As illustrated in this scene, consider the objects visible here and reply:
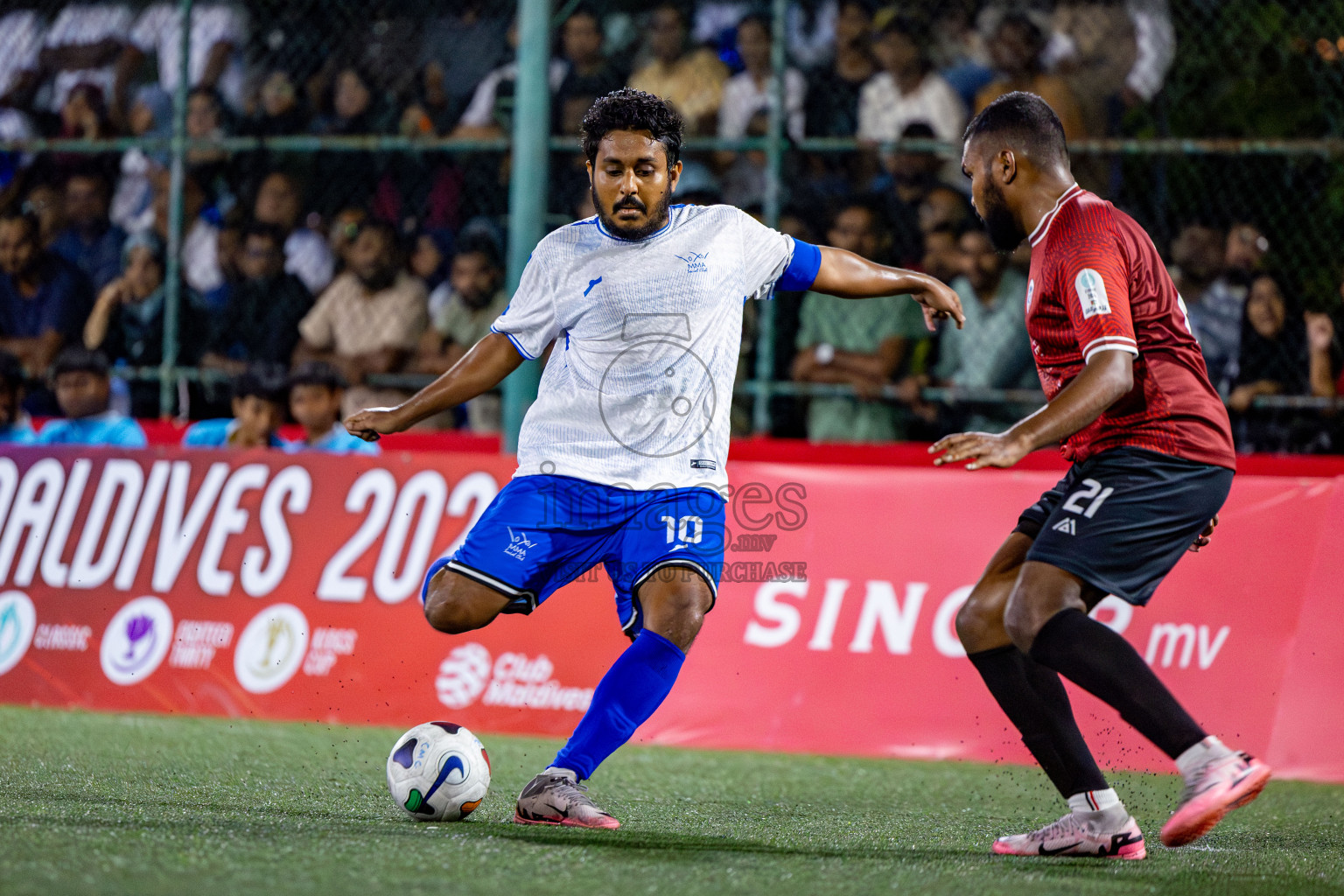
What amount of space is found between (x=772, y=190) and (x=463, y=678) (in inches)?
112

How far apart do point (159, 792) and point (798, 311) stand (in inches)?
171

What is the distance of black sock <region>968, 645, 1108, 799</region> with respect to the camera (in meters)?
3.99

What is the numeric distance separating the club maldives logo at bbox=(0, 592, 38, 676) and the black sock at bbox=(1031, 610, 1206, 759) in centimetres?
482

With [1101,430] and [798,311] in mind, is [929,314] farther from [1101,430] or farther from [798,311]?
[798,311]

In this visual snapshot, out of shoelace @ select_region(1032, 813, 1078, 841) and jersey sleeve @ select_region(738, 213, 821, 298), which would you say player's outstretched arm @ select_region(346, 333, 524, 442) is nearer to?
jersey sleeve @ select_region(738, 213, 821, 298)

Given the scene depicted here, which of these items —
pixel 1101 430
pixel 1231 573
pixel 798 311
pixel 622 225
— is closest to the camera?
pixel 1101 430

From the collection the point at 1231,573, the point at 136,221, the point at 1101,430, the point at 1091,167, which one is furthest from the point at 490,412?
the point at 1101,430

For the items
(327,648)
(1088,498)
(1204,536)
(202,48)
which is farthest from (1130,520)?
(202,48)

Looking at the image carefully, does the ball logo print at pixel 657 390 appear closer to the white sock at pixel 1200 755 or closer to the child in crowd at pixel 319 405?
the white sock at pixel 1200 755

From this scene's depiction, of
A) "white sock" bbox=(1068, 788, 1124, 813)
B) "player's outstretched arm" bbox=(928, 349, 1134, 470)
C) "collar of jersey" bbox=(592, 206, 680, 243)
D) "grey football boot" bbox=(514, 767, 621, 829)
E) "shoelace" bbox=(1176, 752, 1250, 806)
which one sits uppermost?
"collar of jersey" bbox=(592, 206, 680, 243)

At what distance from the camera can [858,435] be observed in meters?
7.65

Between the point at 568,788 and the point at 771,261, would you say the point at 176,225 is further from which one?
the point at 568,788

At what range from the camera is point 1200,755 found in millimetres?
3621

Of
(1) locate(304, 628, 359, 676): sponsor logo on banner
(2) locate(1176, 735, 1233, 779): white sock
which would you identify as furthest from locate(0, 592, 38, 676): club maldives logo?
(2) locate(1176, 735, 1233, 779): white sock
